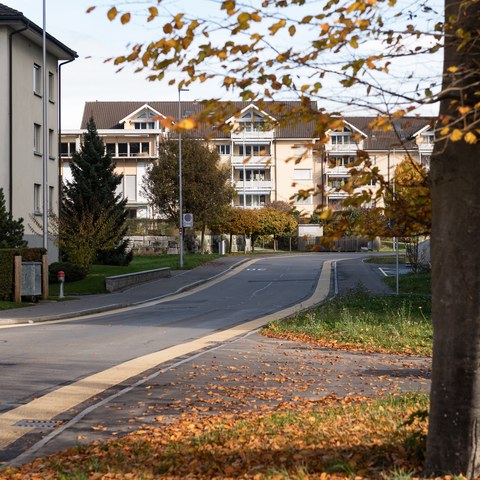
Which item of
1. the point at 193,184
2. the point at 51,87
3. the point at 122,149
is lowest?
the point at 193,184

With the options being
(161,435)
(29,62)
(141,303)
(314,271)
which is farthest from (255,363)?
(314,271)

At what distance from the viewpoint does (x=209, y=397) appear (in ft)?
35.7

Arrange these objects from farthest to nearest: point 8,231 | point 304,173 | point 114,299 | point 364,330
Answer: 1. point 304,173
2. point 8,231
3. point 114,299
4. point 364,330

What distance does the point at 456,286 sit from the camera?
5.66 m

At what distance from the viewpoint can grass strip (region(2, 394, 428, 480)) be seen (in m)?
6.21

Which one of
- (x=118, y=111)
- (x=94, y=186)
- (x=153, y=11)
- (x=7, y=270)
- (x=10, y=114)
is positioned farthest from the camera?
(x=118, y=111)

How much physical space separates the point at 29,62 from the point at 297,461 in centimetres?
3698

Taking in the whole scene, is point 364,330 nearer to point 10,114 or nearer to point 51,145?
point 10,114

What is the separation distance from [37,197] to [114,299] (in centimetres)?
1074

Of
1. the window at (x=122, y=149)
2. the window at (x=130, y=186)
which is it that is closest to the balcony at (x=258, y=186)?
the window at (x=130, y=186)

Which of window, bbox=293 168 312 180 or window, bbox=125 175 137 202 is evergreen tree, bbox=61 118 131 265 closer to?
window, bbox=125 175 137 202

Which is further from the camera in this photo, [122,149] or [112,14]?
[122,149]

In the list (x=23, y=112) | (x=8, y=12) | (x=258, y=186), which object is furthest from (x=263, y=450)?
(x=258, y=186)

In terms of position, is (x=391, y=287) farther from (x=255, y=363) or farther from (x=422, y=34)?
(x=422, y=34)
